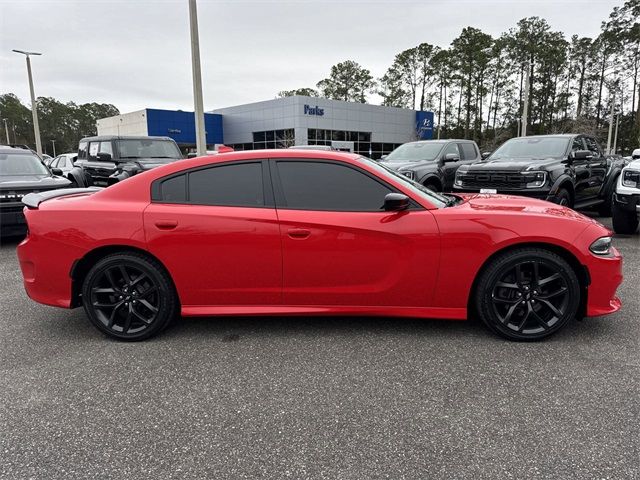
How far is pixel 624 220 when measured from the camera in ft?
24.8

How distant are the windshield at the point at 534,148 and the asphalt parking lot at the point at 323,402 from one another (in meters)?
5.39

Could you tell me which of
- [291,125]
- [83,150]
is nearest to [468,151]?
[83,150]

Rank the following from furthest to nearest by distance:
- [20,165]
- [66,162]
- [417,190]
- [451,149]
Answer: [66,162] < [451,149] < [20,165] < [417,190]

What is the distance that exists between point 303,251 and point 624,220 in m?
6.81

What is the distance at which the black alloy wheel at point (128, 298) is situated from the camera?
3.52 metres

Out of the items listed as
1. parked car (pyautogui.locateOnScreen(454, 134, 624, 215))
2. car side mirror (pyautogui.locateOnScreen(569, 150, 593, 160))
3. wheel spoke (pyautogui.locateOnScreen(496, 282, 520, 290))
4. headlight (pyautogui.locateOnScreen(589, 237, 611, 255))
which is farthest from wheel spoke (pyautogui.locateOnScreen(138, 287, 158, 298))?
car side mirror (pyautogui.locateOnScreen(569, 150, 593, 160))

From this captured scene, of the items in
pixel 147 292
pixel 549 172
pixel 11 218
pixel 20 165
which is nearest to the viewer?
pixel 147 292

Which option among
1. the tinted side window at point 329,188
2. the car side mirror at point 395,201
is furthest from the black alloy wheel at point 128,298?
the car side mirror at point 395,201

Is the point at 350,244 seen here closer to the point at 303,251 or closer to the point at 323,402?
the point at 303,251

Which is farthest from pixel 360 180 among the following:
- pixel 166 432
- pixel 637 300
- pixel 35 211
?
pixel 637 300

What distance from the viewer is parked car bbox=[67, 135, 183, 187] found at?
416 inches

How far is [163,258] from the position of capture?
3.47 meters

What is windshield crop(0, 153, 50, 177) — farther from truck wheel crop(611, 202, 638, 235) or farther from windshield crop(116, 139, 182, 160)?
truck wheel crop(611, 202, 638, 235)

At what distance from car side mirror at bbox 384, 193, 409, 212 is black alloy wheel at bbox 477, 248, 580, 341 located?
0.83m
